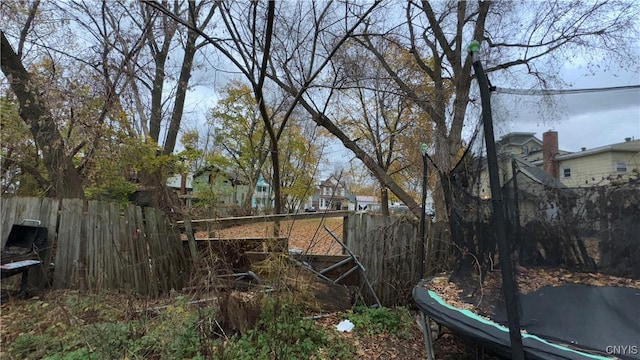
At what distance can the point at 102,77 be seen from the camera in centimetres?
623

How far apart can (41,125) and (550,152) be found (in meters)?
6.96

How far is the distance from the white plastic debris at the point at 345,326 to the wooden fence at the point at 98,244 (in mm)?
2310

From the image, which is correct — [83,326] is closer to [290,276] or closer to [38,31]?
[290,276]

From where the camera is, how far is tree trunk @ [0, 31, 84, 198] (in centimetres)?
518

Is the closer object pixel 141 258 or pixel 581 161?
pixel 581 161

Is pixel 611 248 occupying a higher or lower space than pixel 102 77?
lower

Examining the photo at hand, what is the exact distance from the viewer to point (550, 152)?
294 centimetres

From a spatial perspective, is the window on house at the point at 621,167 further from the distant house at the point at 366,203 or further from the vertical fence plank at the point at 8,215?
the vertical fence plank at the point at 8,215

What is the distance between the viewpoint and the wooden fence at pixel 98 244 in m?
4.06

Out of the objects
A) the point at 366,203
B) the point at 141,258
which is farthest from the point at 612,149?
the point at 366,203

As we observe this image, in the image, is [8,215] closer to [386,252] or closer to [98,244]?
[98,244]

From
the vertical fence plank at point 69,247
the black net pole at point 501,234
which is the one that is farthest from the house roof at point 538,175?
the vertical fence plank at point 69,247

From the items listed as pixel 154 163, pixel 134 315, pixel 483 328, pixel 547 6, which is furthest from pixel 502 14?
pixel 134 315

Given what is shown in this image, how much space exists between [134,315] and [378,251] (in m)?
2.94
